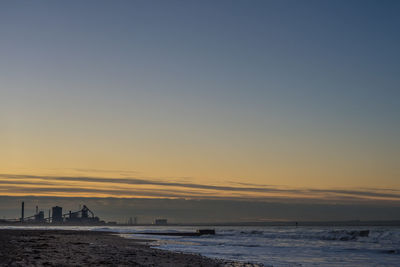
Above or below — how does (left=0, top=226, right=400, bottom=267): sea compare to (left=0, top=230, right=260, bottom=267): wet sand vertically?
below

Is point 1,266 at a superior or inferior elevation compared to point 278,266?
superior

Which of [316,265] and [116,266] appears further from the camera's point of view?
[316,265]

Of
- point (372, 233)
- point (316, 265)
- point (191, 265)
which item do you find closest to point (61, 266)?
point (191, 265)

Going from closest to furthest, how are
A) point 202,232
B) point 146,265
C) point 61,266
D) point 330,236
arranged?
point 61,266, point 146,265, point 330,236, point 202,232

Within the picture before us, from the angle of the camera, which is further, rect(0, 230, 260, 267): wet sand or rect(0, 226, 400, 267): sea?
rect(0, 226, 400, 267): sea

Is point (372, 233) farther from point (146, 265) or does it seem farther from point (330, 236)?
point (146, 265)

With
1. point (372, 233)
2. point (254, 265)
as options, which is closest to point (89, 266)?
point (254, 265)

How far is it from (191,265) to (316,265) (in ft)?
27.7

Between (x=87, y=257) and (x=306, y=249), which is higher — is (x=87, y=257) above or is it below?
above

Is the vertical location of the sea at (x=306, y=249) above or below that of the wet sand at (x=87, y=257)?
below

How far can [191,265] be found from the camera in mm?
21281

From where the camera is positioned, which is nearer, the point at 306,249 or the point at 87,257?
the point at 87,257

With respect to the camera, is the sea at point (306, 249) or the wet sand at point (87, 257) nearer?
the wet sand at point (87, 257)

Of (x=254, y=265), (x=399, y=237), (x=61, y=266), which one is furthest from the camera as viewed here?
(x=399, y=237)
